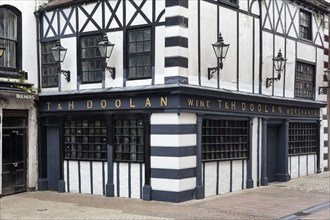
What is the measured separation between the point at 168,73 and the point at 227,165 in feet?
12.3

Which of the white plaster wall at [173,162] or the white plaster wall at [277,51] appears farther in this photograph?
the white plaster wall at [277,51]

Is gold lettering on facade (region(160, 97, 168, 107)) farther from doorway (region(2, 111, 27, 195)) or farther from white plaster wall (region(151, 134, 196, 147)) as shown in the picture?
doorway (region(2, 111, 27, 195))

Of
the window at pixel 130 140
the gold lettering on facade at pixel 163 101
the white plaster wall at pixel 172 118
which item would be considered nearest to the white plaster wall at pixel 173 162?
the window at pixel 130 140

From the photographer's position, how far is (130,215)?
1088 centimetres

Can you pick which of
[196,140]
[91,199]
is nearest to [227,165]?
[196,140]

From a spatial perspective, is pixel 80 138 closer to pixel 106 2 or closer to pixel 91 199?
pixel 91 199

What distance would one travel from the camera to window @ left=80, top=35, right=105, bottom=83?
14180 millimetres

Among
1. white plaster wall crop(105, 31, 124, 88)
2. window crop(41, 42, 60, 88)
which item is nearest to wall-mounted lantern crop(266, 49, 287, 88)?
white plaster wall crop(105, 31, 124, 88)

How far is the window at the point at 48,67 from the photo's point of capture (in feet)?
49.9

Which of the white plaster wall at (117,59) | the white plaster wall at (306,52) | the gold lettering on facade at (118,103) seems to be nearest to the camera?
the gold lettering on facade at (118,103)

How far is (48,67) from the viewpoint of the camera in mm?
15391

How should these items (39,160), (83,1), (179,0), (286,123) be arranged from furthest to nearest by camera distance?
(286,123) → (39,160) → (83,1) → (179,0)

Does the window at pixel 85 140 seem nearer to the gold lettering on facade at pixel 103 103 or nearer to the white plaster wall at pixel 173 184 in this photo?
the gold lettering on facade at pixel 103 103

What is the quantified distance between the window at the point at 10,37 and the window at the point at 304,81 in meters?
10.5
